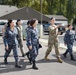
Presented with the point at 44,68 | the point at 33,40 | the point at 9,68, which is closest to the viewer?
the point at 33,40

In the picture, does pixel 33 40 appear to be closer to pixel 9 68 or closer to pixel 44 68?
pixel 44 68

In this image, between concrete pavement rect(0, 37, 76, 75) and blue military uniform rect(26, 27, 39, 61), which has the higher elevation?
blue military uniform rect(26, 27, 39, 61)

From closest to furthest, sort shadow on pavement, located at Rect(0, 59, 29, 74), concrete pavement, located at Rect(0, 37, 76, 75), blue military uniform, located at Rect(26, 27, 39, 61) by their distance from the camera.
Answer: concrete pavement, located at Rect(0, 37, 76, 75) < shadow on pavement, located at Rect(0, 59, 29, 74) < blue military uniform, located at Rect(26, 27, 39, 61)

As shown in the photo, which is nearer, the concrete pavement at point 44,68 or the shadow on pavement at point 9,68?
the concrete pavement at point 44,68

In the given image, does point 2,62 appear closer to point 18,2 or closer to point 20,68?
point 20,68

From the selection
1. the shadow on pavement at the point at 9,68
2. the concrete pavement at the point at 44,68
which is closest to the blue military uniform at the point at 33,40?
the concrete pavement at the point at 44,68

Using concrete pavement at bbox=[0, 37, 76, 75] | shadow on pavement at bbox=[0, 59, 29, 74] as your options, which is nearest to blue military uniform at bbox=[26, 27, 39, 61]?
concrete pavement at bbox=[0, 37, 76, 75]

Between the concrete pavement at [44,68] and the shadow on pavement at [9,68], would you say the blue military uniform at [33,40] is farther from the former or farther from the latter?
the shadow on pavement at [9,68]

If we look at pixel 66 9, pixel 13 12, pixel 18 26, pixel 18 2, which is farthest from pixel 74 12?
pixel 18 26

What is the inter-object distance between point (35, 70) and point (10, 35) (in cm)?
150

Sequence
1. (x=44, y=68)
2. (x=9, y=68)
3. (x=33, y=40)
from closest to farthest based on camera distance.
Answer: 1. (x=33, y=40)
2. (x=9, y=68)
3. (x=44, y=68)

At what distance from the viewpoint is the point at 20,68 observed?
361 inches

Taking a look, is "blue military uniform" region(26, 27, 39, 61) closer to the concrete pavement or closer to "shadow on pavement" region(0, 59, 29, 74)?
the concrete pavement

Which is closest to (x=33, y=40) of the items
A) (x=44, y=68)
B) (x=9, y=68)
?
(x=44, y=68)
